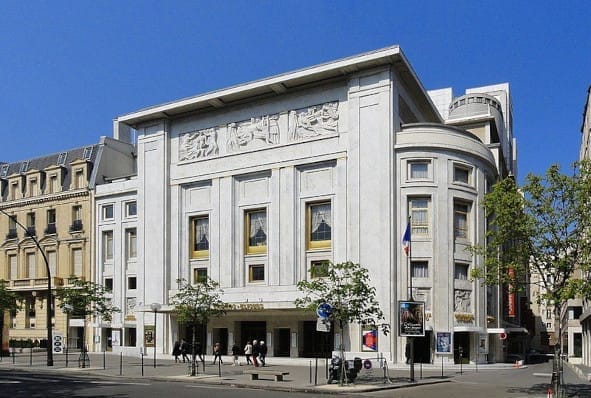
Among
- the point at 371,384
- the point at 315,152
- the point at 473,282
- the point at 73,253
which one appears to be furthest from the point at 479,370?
the point at 73,253

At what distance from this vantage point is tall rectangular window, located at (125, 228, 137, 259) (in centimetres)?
5935

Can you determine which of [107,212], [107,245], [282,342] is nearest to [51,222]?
[107,212]

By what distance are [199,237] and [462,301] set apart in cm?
2099

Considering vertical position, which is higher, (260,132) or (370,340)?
(260,132)

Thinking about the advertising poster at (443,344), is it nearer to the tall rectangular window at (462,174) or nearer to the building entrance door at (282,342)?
the tall rectangular window at (462,174)

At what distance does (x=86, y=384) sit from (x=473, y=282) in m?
26.9

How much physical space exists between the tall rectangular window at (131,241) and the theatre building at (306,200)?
2.03 metres

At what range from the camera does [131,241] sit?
Answer: 59656 mm

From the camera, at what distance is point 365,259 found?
4531cm

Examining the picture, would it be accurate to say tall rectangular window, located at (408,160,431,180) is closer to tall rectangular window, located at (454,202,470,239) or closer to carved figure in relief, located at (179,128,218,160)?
tall rectangular window, located at (454,202,470,239)

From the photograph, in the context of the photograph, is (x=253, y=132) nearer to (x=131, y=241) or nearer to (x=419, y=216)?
(x=419, y=216)

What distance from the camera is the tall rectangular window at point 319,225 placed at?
48081mm

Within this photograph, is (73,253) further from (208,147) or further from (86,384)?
(86,384)

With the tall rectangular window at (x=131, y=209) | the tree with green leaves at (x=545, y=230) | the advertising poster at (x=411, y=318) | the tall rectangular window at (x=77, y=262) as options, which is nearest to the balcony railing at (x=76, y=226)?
the tall rectangular window at (x=77, y=262)
